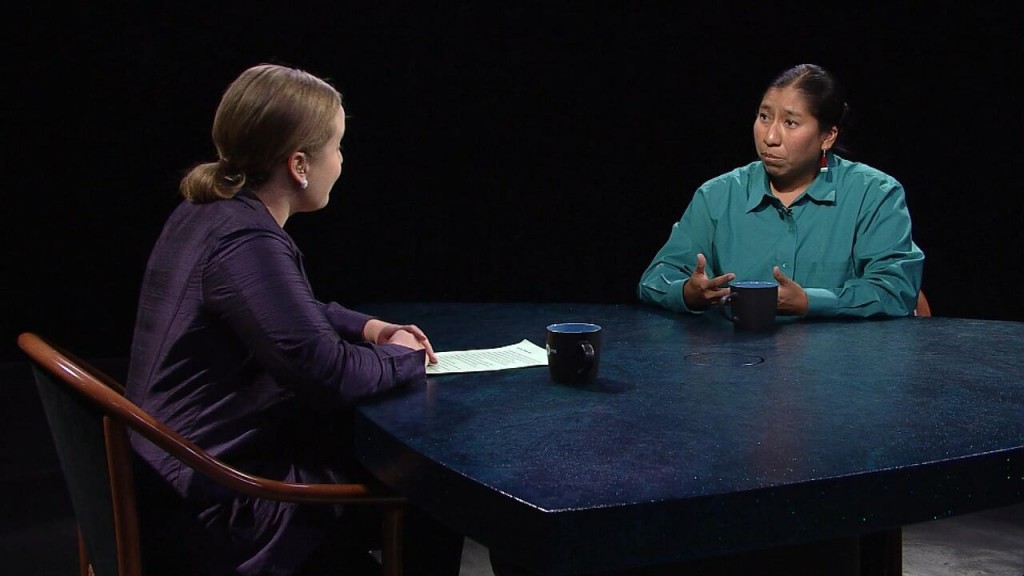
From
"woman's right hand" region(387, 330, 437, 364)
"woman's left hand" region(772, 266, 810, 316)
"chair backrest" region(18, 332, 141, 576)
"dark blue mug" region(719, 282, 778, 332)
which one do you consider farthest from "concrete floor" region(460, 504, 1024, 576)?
"chair backrest" region(18, 332, 141, 576)

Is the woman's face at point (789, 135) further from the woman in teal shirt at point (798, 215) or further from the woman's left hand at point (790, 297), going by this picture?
the woman's left hand at point (790, 297)

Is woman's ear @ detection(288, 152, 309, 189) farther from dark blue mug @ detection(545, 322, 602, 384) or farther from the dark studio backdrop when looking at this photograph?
the dark studio backdrop

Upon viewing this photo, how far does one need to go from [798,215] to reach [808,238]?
0.07m

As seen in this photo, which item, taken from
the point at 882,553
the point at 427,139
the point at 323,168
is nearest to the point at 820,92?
the point at 882,553

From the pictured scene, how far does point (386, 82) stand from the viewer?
4820mm

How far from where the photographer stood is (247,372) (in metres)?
1.60

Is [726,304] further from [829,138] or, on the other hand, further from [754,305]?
[829,138]

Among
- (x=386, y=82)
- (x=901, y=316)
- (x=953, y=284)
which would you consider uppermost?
(x=386, y=82)

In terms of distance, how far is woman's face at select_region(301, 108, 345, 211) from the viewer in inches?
70.3

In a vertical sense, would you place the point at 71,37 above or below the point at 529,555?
above

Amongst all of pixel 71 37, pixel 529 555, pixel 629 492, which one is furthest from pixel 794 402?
pixel 71 37

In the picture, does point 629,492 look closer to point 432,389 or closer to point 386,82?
point 432,389

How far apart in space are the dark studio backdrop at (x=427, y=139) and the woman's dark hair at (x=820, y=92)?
5.78ft

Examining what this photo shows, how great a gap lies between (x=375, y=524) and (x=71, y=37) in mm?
3813
